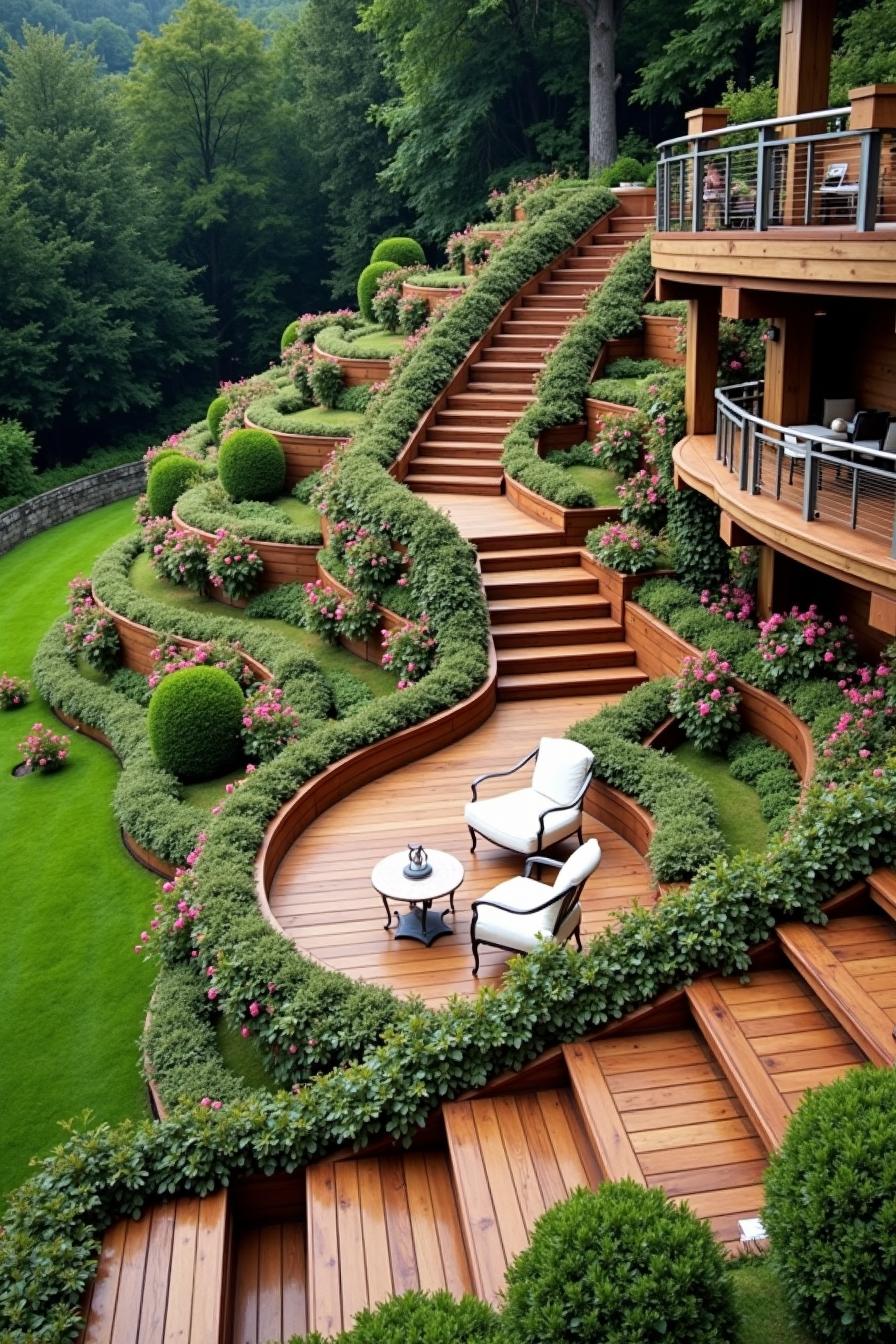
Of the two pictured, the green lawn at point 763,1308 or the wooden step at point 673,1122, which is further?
the wooden step at point 673,1122

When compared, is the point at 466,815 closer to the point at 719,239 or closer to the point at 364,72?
the point at 719,239

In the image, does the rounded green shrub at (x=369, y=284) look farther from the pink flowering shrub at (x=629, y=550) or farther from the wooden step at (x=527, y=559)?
the pink flowering shrub at (x=629, y=550)

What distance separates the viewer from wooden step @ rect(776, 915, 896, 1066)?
5480 mm

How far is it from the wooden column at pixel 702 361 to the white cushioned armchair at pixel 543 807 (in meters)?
4.67

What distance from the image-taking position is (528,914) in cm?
684

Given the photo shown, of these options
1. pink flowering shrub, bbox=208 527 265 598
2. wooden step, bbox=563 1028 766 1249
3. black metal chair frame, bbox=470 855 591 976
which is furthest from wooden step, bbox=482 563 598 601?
wooden step, bbox=563 1028 766 1249

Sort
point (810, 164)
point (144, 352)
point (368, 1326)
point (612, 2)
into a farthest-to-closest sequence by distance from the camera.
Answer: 1. point (144, 352)
2. point (612, 2)
3. point (810, 164)
4. point (368, 1326)

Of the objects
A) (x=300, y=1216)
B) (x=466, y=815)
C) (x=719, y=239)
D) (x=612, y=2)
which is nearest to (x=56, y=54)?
(x=612, y=2)

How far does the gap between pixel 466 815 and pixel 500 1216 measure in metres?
3.64

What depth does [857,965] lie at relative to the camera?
600cm

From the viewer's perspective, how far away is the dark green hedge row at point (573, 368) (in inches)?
559

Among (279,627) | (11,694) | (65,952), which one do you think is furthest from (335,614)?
(11,694)

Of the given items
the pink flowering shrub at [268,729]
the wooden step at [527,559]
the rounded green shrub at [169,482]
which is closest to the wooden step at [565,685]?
the wooden step at [527,559]

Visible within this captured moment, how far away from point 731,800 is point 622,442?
6.14 m
